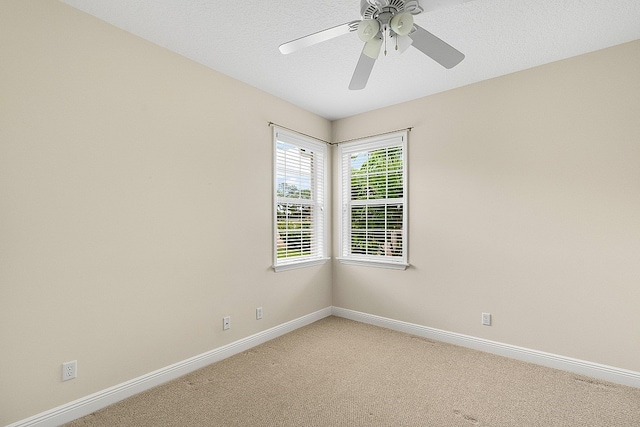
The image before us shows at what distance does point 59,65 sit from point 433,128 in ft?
10.4

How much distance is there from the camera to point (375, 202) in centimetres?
384

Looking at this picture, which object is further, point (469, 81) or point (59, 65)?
point (469, 81)

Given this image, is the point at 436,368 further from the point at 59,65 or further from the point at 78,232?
the point at 59,65

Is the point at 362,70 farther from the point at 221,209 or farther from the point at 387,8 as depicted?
the point at 221,209

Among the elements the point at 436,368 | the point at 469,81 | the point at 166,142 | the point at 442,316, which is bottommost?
the point at 436,368

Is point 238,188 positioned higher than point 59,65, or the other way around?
point 59,65

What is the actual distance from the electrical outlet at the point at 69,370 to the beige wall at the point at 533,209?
2899 millimetres

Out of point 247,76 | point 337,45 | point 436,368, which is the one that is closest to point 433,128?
point 337,45

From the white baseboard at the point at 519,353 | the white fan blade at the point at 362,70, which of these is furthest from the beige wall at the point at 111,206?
the white baseboard at the point at 519,353

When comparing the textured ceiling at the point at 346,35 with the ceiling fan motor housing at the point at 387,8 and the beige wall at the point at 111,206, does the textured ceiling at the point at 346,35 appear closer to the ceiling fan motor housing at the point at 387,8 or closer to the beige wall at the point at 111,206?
the ceiling fan motor housing at the point at 387,8

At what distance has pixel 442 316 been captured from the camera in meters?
3.31

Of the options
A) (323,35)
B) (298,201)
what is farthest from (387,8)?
(298,201)

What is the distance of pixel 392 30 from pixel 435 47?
1.03ft

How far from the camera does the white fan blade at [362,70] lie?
74.9 inches
